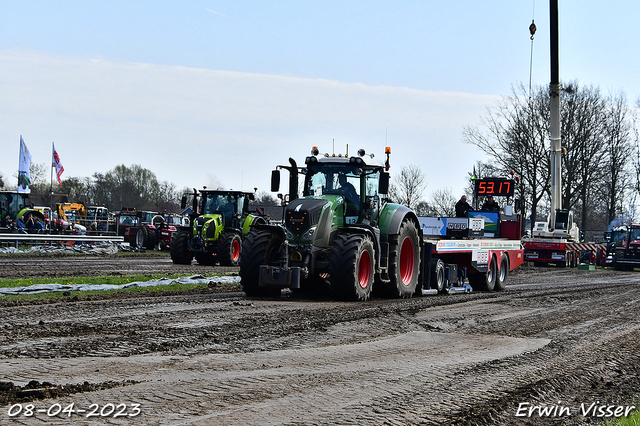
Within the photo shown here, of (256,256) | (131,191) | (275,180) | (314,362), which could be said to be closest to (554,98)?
(275,180)

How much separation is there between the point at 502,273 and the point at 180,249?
1110 cm

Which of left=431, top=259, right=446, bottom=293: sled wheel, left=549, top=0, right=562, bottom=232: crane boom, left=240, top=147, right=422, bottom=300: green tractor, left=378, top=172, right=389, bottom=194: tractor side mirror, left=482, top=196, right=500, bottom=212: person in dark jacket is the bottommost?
left=431, top=259, right=446, bottom=293: sled wheel

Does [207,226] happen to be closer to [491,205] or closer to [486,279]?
[491,205]

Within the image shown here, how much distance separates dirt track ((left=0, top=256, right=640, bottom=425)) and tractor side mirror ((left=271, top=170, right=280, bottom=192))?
8.03 ft

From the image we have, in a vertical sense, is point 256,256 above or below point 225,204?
below

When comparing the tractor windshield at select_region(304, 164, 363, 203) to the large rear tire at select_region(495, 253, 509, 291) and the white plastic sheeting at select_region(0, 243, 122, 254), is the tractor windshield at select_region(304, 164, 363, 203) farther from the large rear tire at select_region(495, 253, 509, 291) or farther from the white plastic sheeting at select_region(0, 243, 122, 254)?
the white plastic sheeting at select_region(0, 243, 122, 254)

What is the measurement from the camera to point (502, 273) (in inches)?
741

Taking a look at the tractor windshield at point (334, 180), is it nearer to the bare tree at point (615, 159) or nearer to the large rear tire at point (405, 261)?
the large rear tire at point (405, 261)

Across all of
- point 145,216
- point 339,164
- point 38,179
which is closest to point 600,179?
point 145,216

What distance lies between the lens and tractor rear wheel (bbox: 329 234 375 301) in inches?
474

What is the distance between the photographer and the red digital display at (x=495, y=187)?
67.6 feet

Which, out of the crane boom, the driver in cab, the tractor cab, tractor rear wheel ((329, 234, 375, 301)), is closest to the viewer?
tractor rear wheel ((329, 234, 375, 301))

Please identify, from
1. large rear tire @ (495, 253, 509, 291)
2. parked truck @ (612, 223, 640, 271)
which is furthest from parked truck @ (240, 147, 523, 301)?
parked truck @ (612, 223, 640, 271)

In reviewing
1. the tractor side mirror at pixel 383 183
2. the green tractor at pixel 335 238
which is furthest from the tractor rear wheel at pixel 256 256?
the tractor side mirror at pixel 383 183
